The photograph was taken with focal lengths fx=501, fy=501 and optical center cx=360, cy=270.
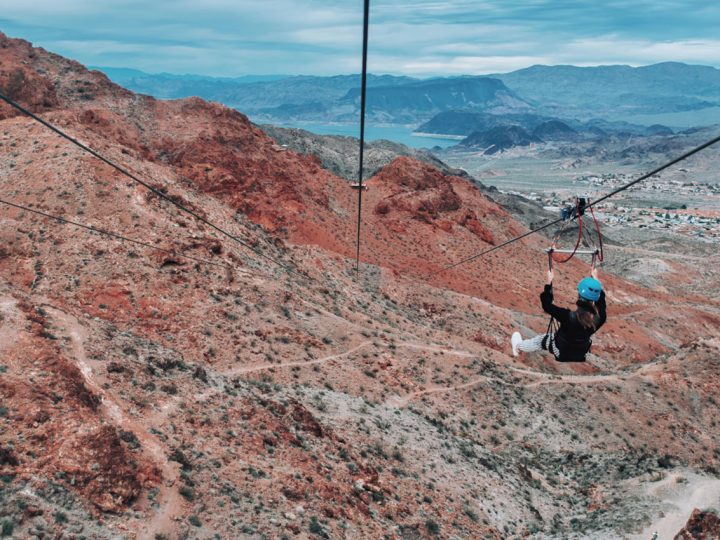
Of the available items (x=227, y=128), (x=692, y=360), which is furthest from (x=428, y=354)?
(x=227, y=128)

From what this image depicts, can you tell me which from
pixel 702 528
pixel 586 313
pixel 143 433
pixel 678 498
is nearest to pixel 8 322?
pixel 143 433

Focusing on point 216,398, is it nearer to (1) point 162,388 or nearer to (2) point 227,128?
(1) point 162,388

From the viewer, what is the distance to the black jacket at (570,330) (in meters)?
10.5

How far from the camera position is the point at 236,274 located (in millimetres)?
27594

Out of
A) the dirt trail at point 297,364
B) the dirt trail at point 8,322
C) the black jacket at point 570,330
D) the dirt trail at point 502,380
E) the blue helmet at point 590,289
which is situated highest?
the blue helmet at point 590,289

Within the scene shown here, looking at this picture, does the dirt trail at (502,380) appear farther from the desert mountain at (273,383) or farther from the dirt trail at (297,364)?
the dirt trail at (297,364)

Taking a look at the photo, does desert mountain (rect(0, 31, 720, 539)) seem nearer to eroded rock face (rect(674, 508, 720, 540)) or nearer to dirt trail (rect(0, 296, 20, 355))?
dirt trail (rect(0, 296, 20, 355))

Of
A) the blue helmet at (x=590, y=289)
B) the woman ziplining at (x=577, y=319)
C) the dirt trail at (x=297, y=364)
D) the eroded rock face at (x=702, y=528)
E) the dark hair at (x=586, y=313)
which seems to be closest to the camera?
the blue helmet at (x=590, y=289)

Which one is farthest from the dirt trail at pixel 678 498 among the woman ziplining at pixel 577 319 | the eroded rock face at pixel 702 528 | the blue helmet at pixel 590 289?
the blue helmet at pixel 590 289

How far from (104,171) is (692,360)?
132 feet

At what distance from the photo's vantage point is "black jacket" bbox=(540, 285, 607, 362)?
10.5 m

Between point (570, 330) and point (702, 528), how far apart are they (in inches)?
421

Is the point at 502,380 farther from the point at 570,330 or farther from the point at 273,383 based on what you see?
the point at 570,330

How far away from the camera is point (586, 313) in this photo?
34.9 ft
